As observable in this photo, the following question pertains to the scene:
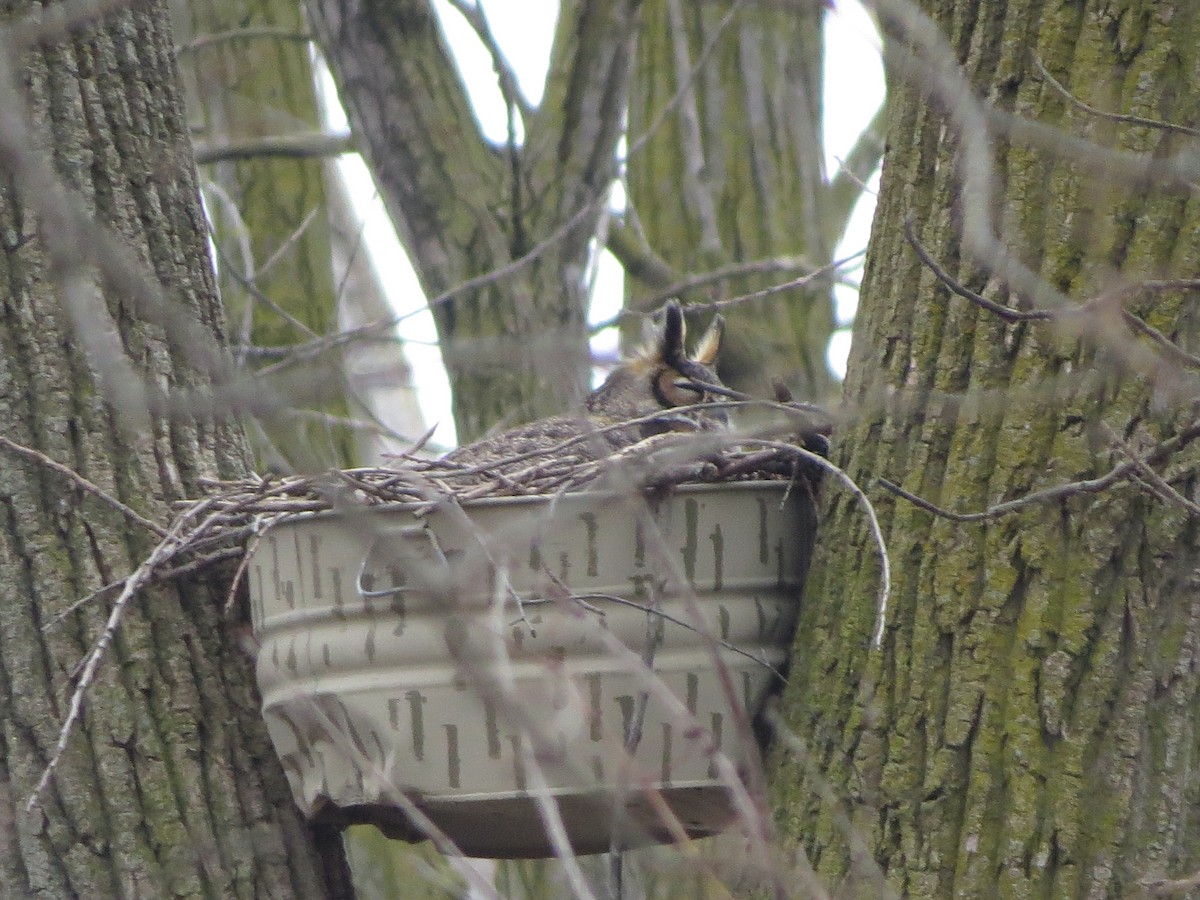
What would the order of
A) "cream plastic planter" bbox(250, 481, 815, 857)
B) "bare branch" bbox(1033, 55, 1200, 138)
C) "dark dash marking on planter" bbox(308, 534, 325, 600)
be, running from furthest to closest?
"dark dash marking on planter" bbox(308, 534, 325, 600), "cream plastic planter" bbox(250, 481, 815, 857), "bare branch" bbox(1033, 55, 1200, 138)

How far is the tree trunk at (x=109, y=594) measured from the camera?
2.27 meters

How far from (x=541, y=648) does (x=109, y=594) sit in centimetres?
69

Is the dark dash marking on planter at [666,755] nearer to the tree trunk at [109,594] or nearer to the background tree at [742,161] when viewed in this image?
the tree trunk at [109,594]

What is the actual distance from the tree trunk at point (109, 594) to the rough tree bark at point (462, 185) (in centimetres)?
177

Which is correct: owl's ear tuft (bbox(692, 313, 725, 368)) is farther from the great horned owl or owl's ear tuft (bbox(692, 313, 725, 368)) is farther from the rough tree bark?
the rough tree bark

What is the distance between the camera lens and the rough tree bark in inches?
168

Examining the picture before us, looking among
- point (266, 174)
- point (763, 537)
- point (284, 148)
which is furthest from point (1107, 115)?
point (266, 174)

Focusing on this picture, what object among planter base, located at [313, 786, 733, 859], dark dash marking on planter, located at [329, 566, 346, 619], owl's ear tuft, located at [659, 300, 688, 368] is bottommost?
planter base, located at [313, 786, 733, 859]

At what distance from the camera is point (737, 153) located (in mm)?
5789

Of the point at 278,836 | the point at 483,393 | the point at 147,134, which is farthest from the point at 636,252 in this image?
the point at 278,836

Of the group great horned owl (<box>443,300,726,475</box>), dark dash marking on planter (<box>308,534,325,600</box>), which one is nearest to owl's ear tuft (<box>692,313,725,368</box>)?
great horned owl (<box>443,300,726,475</box>)

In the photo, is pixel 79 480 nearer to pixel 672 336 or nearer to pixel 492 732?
pixel 492 732

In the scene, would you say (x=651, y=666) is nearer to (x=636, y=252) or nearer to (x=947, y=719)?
(x=947, y=719)

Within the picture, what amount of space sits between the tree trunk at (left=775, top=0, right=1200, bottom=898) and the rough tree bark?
88.9 inches
